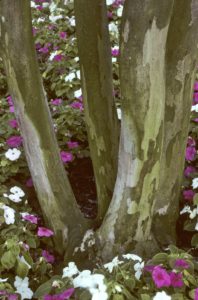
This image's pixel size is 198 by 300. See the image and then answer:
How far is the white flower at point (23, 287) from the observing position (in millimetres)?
2246

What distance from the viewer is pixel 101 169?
2574 mm

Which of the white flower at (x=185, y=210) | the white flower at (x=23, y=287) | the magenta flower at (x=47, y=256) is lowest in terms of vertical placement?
the magenta flower at (x=47, y=256)

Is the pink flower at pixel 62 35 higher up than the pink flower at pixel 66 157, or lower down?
higher up

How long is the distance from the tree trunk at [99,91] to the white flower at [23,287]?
59 centimetres

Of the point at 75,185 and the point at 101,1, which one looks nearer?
the point at 101,1

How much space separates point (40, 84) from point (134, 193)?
67 cm

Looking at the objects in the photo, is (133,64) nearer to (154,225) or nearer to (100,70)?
(100,70)

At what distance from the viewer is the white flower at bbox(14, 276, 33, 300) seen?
2.25 metres

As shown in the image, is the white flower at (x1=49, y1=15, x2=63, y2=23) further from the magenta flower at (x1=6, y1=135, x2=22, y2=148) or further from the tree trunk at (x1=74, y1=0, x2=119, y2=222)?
the tree trunk at (x1=74, y1=0, x2=119, y2=222)

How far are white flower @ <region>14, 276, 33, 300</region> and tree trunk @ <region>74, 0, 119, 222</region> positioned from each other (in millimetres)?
588

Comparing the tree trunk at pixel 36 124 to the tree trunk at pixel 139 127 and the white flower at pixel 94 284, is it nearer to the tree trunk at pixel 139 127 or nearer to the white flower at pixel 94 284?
the tree trunk at pixel 139 127

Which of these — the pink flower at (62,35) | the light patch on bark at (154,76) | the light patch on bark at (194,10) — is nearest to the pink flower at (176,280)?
the light patch on bark at (154,76)

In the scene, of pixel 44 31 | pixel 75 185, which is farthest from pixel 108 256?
pixel 44 31

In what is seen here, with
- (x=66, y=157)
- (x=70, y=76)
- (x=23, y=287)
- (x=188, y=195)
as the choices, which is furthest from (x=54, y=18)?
(x=23, y=287)
